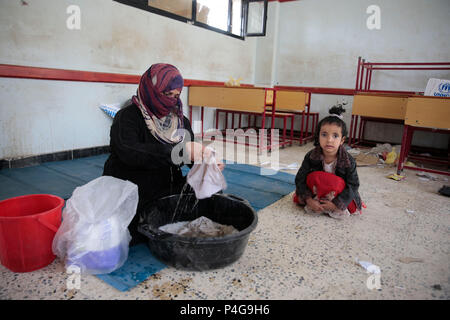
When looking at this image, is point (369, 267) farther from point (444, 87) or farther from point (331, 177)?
point (444, 87)

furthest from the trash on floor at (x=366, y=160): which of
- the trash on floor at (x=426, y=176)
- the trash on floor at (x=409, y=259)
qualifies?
the trash on floor at (x=409, y=259)

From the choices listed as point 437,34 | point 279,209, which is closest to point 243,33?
point 437,34

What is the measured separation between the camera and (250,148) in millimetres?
4336

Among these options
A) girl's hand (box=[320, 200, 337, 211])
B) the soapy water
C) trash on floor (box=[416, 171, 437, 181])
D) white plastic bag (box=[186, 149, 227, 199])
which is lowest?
trash on floor (box=[416, 171, 437, 181])

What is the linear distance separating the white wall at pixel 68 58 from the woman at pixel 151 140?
5.96 feet

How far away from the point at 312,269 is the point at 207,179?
2.07ft

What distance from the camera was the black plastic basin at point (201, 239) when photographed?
4.00 feet

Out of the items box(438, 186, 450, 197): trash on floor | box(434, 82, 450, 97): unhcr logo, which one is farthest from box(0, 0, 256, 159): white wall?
box(438, 186, 450, 197): trash on floor

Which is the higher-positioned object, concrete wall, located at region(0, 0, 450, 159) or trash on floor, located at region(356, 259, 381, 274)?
concrete wall, located at region(0, 0, 450, 159)

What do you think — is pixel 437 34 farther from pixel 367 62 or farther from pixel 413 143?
pixel 413 143

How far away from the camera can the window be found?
13.4 ft

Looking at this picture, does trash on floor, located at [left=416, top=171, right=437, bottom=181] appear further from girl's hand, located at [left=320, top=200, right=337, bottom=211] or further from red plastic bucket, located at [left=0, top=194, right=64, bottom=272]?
red plastic bucket, located at [left=0, top=194, right=64, bottom=272]

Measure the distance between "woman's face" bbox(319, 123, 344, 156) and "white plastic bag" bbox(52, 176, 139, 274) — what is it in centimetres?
127

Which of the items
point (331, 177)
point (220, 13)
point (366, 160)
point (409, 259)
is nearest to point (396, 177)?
point (366, 160)
